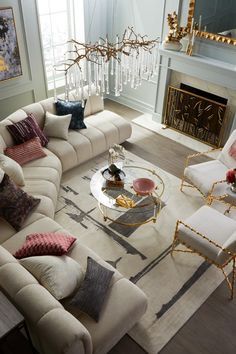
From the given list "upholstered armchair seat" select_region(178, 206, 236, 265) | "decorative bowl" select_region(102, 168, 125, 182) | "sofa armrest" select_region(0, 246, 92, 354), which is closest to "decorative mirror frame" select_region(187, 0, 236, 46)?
"decorative bowl" select_region(102, 168, 125, 182)

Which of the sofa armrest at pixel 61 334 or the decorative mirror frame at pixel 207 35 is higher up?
the decorative mirror frame at pixel 207 35

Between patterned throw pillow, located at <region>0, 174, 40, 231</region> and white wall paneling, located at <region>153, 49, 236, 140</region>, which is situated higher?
white wall paneling, located at <region>153, 49, 236, 140</region>

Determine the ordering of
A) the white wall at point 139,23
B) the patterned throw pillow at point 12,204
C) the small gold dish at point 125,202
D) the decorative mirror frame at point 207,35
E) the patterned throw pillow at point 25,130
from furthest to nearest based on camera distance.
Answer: the white wall at point 139,23 → the decorative mirror frame at point 207,35 → the patterned throw pillow at point 25,130 → the small gold dish at point 125,202 → the patterned throw pillow at point 12,204

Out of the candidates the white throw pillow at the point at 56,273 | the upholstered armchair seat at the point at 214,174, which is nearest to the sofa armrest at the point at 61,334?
the white throw pillow at the point at 56,273

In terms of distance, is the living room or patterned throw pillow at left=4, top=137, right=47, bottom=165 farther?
patterned throw pillow at left=4, top=137, right=47, bottom=165

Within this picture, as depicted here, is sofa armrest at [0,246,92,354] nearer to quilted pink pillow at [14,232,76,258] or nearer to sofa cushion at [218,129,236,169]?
quilted pink pillow at [14,232,76,258]

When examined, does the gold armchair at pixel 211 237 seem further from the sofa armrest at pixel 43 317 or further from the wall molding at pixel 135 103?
the wall molding at pixel 135 103

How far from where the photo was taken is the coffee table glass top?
4.14 meters

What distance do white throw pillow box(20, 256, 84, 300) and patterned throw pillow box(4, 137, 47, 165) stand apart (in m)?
1.81

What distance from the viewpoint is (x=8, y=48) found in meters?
5.39

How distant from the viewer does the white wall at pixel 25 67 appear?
535cm

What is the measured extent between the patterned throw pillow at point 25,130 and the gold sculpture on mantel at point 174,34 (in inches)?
97.7

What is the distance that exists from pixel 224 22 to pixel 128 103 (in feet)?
8.45

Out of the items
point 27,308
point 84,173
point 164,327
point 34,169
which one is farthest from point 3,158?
point 164,327
